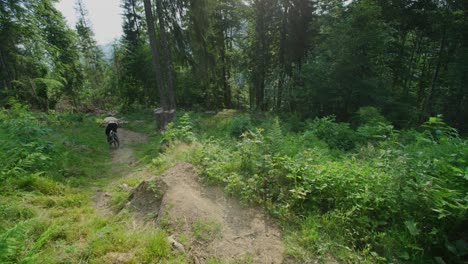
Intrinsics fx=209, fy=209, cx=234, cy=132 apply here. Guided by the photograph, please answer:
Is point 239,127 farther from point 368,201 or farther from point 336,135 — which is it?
point 368,201

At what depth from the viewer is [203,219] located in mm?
3025

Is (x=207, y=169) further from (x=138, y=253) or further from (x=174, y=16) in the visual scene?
(x=174, y=16)

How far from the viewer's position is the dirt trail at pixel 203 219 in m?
2.59

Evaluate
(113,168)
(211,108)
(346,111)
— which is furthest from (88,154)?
(346,111)

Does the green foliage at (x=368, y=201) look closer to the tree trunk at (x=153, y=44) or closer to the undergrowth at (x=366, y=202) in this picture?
the undergrowth at (x=366, y=202)

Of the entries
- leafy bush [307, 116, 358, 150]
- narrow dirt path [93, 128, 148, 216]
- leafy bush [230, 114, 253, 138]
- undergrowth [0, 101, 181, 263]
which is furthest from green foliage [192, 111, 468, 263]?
leafy bush [230, 114, 253, 138]

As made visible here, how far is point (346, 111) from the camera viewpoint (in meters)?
12.4

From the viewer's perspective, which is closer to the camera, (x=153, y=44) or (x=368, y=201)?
(x=368, y=201)

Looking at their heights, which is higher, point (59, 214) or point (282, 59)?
point (282, 59)

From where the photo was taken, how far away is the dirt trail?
8.51 ft

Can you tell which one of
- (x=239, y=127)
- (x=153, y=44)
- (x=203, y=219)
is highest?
(x=153, y=44)

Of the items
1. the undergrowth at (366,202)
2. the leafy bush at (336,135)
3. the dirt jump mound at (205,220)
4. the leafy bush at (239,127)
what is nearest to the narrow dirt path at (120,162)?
the dirt jump mound at (205,220)

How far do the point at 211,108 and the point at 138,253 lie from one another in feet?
50.5

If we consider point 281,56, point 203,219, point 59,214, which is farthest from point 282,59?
point 59,214
